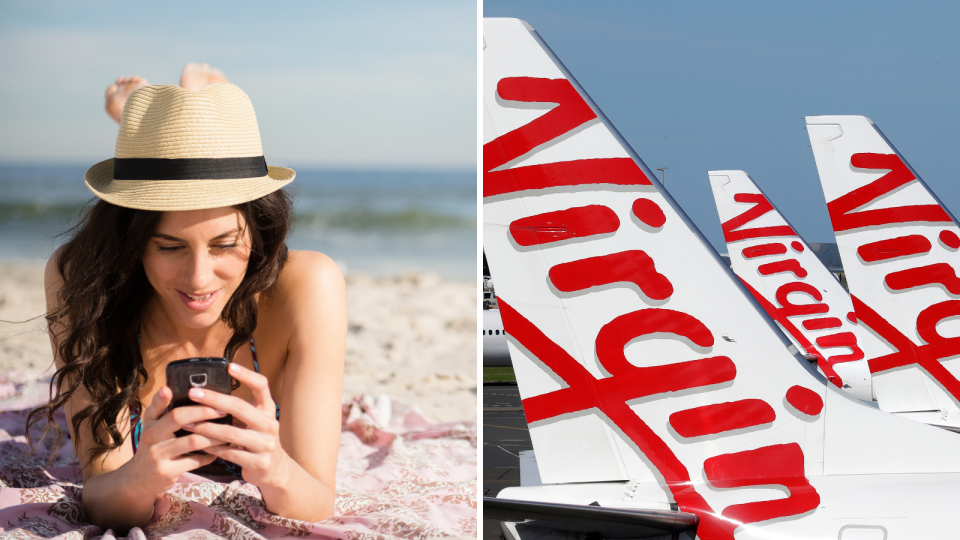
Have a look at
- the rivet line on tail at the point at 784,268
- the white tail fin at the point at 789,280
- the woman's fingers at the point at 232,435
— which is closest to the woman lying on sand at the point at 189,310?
the woman's fingers at the point at 232,435

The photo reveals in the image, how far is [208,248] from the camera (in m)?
1.89

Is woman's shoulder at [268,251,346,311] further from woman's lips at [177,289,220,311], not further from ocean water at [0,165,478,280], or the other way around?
ocean water at [0,165,478,280]

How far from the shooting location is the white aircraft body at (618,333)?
264 centimetres

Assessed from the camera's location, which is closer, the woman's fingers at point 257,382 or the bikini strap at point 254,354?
the woman's fingers at point 257,382

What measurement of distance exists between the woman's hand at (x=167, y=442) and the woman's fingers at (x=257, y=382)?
3.5 inches

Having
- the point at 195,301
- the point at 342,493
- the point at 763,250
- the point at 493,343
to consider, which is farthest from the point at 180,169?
the point at 493,343

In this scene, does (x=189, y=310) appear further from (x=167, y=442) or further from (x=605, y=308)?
(x=605, y=308)

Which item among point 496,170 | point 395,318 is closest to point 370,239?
point 395,318

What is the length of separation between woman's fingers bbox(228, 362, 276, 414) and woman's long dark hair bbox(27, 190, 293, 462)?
58cm

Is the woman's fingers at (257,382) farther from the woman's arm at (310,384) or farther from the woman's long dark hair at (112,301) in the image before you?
the woman's long dark hair at (112,301)

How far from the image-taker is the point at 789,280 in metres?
11.6

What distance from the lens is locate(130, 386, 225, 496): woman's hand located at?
5.06 ft

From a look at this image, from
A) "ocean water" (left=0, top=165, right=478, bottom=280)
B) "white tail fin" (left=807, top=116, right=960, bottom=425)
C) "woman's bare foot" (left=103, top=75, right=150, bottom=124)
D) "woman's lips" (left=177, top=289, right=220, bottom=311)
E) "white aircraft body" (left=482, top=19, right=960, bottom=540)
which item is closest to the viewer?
"woman's lips" (left=177, top=289, right=220, bottom=311)

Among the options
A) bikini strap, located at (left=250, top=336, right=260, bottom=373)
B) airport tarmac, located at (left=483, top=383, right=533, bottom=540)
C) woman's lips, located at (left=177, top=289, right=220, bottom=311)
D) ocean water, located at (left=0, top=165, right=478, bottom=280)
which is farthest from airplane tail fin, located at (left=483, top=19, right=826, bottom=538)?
ocean water, located at (left=0, top=165, right=478, bottom=280)
